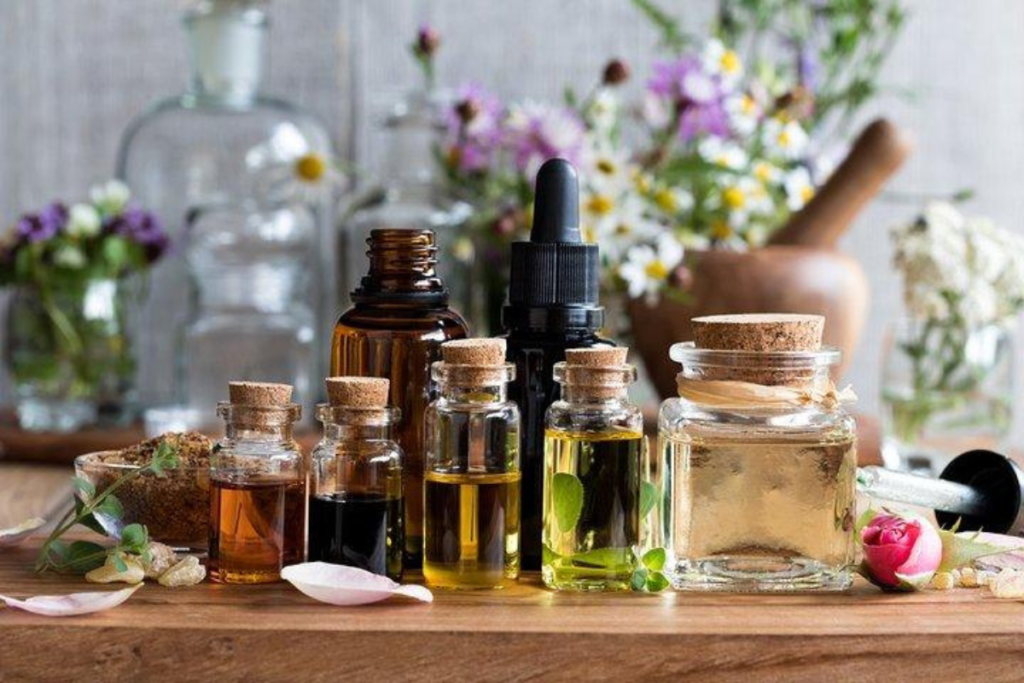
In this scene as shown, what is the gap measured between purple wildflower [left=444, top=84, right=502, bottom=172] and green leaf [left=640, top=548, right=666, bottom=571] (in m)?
0.80

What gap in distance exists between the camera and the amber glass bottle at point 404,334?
2.44ft

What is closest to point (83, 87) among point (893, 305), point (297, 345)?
point (297, 345)

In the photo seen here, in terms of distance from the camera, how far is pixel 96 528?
766 mm

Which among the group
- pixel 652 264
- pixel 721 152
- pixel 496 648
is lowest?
pixel 496 648

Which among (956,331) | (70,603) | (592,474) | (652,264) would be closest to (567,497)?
(592,474)

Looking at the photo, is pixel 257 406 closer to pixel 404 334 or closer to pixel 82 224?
pixel 404 334

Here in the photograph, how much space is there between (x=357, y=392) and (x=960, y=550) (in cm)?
30

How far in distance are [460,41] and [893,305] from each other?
1.96 ft

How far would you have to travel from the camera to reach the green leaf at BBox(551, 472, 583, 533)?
2.31 ft

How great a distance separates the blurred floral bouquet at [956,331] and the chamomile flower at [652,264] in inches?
8.8

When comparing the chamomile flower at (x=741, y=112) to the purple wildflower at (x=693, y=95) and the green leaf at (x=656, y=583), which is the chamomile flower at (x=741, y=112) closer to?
the purple wildflower at (x=693, y=95)

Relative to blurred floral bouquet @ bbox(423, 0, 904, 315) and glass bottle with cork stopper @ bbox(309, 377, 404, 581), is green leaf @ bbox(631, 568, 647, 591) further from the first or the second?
blurred floral bouquet @ bbox(423, 0, 904, 315)

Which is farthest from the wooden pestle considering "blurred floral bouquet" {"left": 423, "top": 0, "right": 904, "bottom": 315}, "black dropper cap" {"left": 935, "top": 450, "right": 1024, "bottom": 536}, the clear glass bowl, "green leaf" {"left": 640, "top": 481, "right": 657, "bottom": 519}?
the clear glass bowl

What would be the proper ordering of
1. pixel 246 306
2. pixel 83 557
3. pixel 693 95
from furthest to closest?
pixel 246 306 < pixel 693 95 < pixel 83 557
